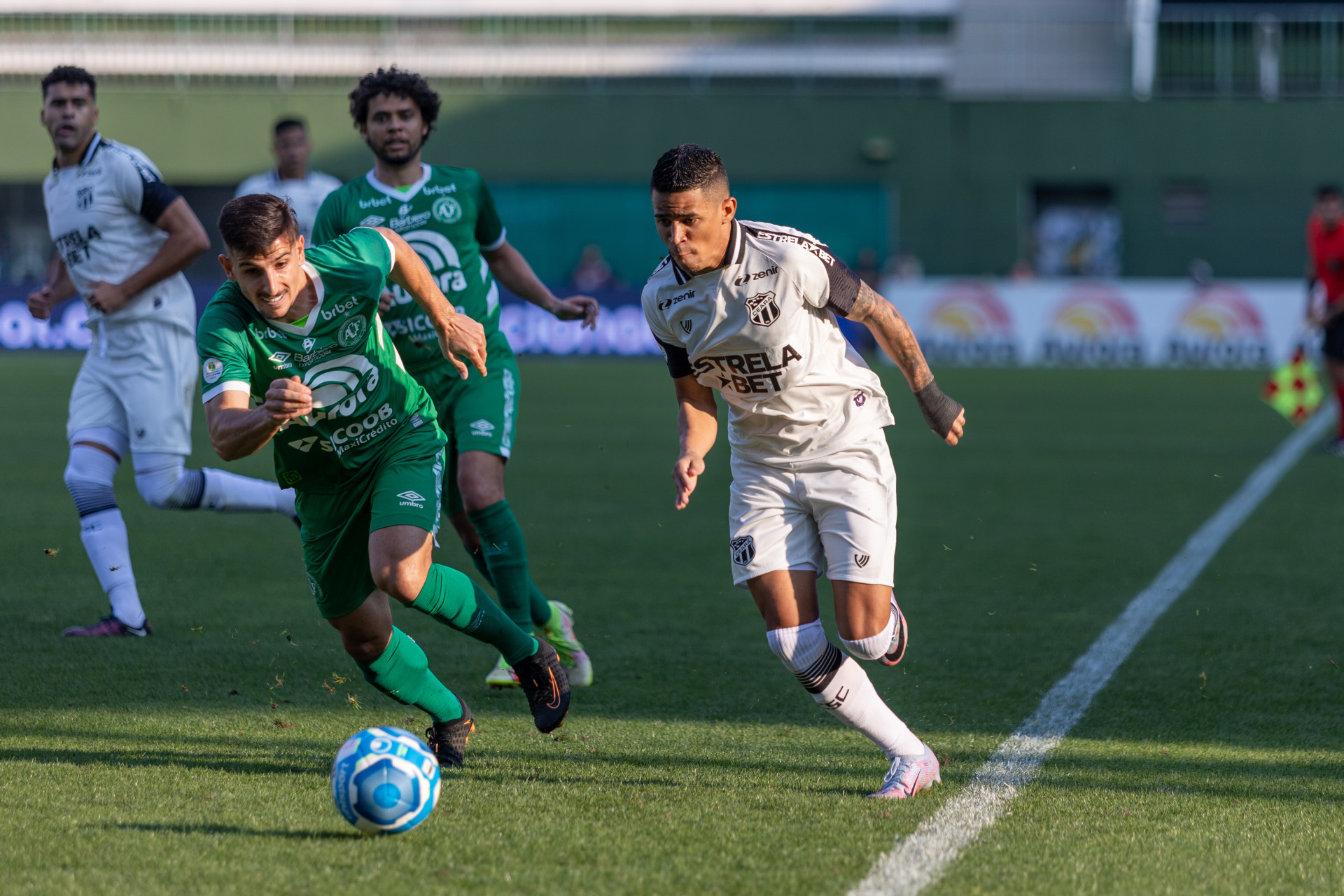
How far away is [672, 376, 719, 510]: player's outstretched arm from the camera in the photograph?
4.19m

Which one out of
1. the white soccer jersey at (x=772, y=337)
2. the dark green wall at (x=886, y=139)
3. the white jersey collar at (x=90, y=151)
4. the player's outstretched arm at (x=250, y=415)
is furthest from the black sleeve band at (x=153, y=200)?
the dark green wall at (x=886, y=139)

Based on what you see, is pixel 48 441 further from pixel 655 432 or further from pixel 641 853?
pixel 641 853

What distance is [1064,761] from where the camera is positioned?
442 centimetres

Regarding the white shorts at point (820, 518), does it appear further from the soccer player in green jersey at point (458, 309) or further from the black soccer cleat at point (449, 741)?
the soccer player in green jersey at point (458, 309)

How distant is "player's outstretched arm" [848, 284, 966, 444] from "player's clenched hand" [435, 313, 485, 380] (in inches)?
41.8

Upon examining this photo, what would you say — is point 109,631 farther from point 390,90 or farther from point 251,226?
point 251,226

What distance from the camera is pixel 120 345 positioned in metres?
6.21

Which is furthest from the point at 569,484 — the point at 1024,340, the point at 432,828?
the point at 1024,340

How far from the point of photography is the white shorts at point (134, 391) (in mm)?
6156

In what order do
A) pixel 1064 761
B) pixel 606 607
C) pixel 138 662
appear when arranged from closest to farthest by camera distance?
1. pixel 1064 761
2. pixel 138 662
3. pixel 606 607

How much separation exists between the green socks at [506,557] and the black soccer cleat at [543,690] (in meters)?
0.82

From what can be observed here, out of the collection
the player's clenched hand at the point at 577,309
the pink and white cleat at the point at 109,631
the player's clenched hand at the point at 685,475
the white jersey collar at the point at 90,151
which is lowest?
the pink and white cleat at the point at 109,631

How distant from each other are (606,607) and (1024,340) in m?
17.5

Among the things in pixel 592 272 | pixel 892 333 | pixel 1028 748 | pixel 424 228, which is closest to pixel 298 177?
pixel 424 228
